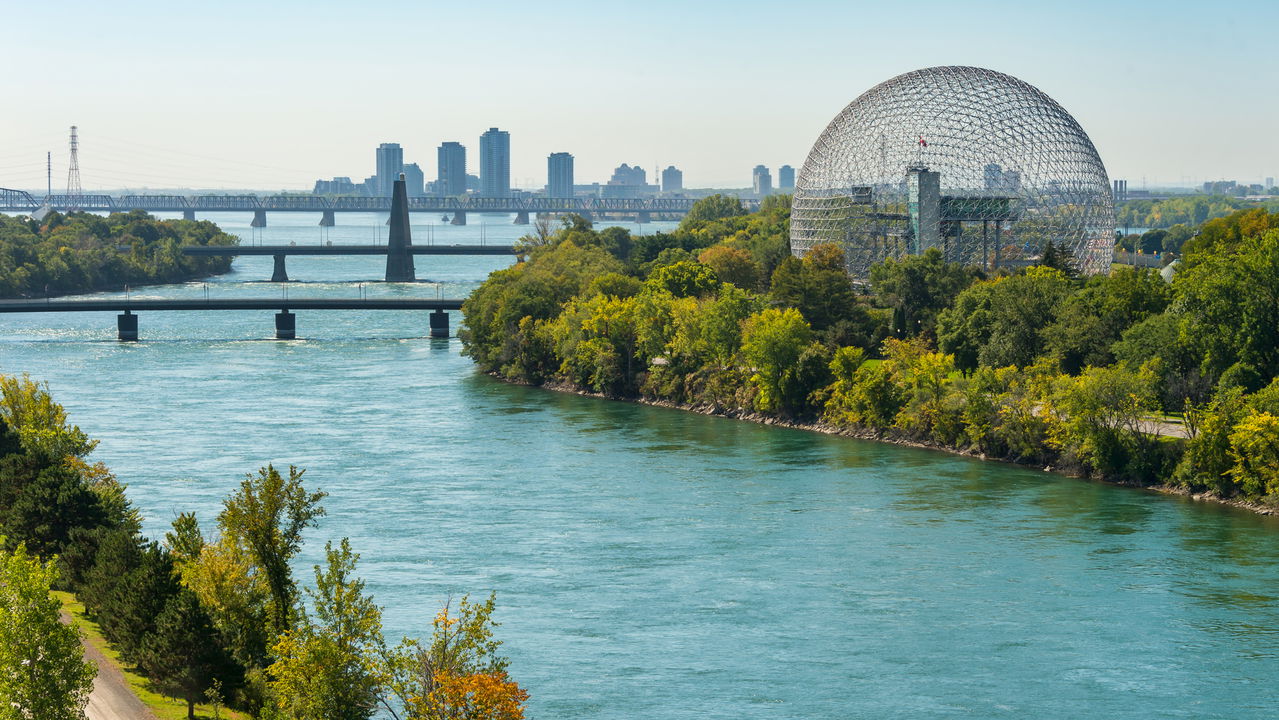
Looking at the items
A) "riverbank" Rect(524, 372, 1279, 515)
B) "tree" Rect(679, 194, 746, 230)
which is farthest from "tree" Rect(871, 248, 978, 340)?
"tree" Rect(679, 194, 746, 230)

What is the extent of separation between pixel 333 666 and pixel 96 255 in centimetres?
12660

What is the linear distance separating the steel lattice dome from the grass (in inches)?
2201

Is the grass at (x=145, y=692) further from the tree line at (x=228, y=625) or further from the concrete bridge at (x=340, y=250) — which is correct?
the concrete bridge at (x=340, y=250)

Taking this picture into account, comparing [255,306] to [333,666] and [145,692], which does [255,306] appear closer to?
[145,692]

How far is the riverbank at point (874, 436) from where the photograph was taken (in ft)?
161

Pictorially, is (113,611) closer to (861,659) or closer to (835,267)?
(861,659)

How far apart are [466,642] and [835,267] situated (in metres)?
58.6

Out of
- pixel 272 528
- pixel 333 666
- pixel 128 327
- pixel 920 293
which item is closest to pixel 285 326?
pixel 128 327

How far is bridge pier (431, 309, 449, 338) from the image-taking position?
10212 centimetres

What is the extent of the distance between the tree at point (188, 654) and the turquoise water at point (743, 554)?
20.3 ft

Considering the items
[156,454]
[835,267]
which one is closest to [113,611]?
[156,454]

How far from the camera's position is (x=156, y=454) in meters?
56.7

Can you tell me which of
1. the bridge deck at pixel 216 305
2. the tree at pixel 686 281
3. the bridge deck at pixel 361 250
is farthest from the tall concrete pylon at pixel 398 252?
the tree at pixel 686 281

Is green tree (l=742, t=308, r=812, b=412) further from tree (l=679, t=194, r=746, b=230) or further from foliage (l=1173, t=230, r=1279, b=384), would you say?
tree (l=679, t=194, r=746, b=230)
